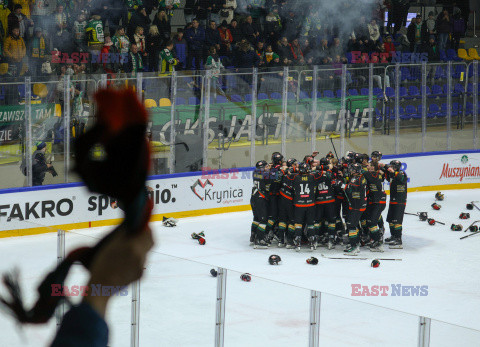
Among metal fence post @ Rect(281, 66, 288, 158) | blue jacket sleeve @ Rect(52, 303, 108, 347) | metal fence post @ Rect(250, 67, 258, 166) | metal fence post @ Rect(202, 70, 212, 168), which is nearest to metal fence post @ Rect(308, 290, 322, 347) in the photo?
blue jacket sleeve @ Rect(52, 303, 108, 347)

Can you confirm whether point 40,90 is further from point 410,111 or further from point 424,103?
point 424,103

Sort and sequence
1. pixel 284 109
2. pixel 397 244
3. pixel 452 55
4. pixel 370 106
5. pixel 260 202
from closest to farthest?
pixel 260 202 < pixel 397 244 < pixel 284 109 < pixel 370 106 < pixel 452 55

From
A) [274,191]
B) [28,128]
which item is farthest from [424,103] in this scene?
[28,128]

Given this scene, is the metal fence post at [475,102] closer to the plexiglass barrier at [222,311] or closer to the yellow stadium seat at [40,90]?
the yellow stadium seat at [40,90]

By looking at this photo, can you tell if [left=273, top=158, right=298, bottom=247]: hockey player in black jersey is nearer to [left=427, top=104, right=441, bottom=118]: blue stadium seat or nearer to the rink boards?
the rink boards

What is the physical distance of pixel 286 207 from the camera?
11070mm

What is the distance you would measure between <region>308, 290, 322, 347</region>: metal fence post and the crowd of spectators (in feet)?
25.5

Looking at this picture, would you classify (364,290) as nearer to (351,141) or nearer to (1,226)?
(1,226)

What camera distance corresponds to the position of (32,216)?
37.6 ft

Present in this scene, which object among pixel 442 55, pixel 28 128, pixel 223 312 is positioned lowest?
pixel 223 312

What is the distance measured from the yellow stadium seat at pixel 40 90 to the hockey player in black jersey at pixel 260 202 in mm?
A: 3092

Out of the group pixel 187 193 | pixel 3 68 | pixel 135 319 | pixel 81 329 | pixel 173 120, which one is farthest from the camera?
pixel 187 193

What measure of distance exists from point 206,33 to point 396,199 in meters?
5.76

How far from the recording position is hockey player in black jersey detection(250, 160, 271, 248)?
36.0ft
